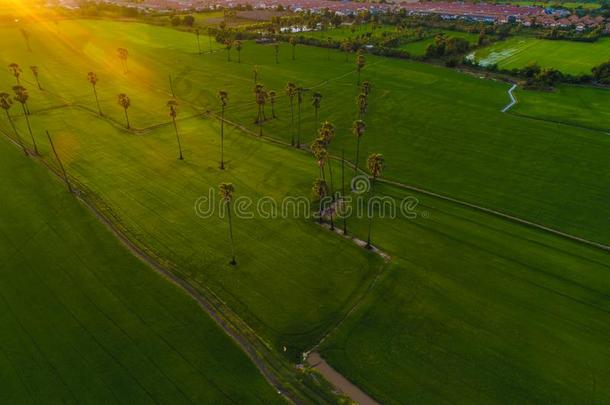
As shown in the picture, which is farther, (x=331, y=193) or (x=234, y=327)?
(x=331, y=193)

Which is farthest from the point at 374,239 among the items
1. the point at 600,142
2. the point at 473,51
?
the point at 473,51

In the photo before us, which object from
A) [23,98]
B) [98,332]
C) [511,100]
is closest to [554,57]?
[511,100]

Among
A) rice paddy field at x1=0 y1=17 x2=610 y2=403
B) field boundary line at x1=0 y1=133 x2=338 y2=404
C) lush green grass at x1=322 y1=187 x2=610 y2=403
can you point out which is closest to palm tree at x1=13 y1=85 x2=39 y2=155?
rice paddy field at x1=0 y1=17 x2=610 y2=403

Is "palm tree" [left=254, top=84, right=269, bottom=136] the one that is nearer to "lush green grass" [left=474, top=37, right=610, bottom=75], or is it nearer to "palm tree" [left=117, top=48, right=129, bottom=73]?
"palm tree" [left=117, top=48, right=129, bottom=73]

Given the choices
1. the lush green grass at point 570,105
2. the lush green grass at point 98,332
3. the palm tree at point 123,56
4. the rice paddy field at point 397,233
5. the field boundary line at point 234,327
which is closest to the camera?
the lush green grass at point 98,332

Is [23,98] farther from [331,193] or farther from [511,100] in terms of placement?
[511,100]

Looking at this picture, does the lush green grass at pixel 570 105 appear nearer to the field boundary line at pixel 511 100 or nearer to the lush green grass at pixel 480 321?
the field boundary line at pixel 511 100

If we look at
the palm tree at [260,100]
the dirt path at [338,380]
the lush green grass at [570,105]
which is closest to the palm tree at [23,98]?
the palm tree at [260,100]
